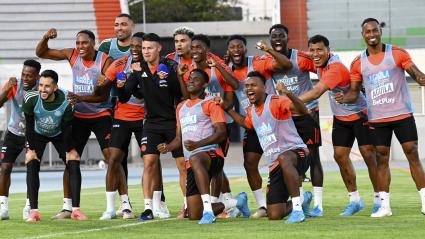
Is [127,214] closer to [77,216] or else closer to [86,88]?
[77,216]

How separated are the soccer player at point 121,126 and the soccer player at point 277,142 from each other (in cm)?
187

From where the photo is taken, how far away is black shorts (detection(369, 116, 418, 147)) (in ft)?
41.2

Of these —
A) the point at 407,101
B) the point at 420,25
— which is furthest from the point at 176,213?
the point at 420,25

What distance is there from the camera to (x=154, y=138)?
13.0 m

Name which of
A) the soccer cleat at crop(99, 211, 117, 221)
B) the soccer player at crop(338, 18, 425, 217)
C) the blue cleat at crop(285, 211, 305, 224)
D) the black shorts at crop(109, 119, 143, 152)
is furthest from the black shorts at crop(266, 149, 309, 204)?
the soccer cleat at crop(99, 211, 117, 221)

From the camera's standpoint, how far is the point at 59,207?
16.3 metres

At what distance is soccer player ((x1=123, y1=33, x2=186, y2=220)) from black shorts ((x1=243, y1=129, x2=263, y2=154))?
0.84m

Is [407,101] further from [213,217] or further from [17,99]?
[17,99]

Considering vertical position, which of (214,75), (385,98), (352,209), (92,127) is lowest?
(352,209)

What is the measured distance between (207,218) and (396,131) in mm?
2604

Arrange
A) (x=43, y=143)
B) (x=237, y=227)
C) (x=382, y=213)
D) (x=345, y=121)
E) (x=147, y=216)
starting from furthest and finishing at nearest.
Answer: (x=345, y=121), (x=43, y=143), (x=147, y=216), (x=382, y=213), (x=237, y=227)

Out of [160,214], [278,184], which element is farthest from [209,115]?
[160,214]

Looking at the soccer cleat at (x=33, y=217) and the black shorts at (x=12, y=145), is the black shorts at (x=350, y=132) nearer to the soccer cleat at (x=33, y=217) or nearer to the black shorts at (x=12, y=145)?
the soccer cleat at (x=33, y=217)

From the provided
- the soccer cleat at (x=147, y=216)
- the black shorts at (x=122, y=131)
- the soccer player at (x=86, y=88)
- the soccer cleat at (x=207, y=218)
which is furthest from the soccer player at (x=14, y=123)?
the soccer cleat at (x=207, y=218)
